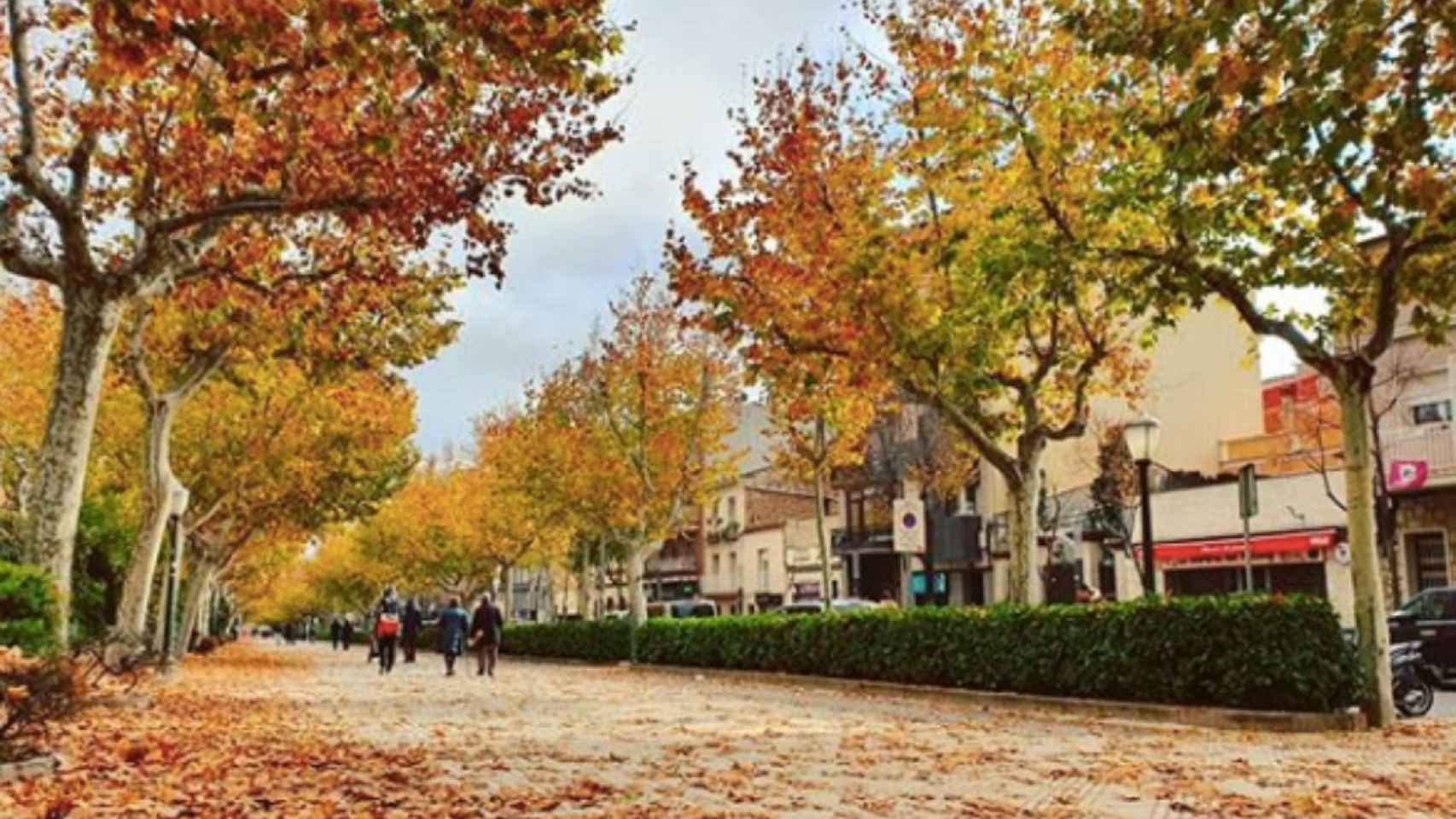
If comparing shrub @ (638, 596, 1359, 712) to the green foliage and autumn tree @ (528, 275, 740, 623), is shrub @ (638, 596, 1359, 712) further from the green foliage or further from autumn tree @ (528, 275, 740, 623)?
the green foliage

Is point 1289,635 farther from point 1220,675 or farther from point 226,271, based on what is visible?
point 226,271

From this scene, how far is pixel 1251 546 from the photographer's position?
109ft

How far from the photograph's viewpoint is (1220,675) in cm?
1453

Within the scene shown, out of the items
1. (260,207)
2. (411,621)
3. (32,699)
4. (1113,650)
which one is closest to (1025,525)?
(1113,650)

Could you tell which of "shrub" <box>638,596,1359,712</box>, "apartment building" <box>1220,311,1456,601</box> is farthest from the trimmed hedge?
"apartment building" <box>1220,311,1456,601</box>

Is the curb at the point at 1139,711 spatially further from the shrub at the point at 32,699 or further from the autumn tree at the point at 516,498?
the autumn tree at the point at 516,498

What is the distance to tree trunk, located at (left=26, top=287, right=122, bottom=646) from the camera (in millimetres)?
14094

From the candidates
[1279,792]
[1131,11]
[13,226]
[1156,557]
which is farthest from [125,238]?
[1156,557]

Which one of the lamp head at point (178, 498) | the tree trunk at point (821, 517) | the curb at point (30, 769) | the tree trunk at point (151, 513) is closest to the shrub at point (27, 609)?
the curb at point (30, 769)

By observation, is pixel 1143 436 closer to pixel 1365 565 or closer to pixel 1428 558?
pixel 1365 565

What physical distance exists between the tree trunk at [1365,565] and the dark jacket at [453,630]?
1979 centimetres

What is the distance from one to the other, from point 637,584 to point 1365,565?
79.9ft

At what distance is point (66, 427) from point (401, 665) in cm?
2432

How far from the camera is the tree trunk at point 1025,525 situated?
64.3 feet
